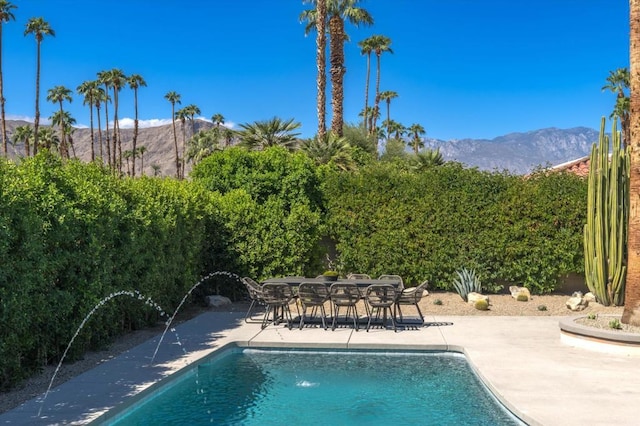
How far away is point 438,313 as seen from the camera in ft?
44.2

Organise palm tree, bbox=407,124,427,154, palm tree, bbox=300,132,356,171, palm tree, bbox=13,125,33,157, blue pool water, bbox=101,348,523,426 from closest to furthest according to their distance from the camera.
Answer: blue pool water, bbox=101,348,523,426
palm tree, bbox=300,132,356,171
palm tree, bbox=13,125,33,157
palm tree, bbox=407,124,427,154

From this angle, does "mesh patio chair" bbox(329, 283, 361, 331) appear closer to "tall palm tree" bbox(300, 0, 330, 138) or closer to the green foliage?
the green foliage

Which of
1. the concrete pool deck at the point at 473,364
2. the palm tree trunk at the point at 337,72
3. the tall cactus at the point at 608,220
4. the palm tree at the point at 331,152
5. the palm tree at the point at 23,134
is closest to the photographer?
the concrete pool deck at the point at 473,364

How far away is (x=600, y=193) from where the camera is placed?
13219mm

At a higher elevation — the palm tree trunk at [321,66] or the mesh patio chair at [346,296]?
the palm tree trunk at [321,66]

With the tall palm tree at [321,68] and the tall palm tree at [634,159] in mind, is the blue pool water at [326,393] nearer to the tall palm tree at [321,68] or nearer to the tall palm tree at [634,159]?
the tall palm tree at [634,159]

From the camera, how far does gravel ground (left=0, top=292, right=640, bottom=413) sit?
7.50 m

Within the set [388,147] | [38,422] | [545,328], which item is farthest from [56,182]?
[388,147]

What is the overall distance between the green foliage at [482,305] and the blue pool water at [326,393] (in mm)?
4327

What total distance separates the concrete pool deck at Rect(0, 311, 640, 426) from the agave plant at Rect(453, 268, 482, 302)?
79.0 inches

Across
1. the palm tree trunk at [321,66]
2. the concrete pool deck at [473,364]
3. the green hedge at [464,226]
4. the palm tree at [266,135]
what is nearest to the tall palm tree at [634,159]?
the concrete pool deck at [473,364]

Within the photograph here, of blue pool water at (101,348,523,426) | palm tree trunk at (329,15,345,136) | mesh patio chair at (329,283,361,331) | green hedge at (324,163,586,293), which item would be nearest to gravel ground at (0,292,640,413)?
green hedge at (324,163,586,293)

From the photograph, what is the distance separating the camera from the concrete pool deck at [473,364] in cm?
625

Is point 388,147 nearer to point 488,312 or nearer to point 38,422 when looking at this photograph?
point 488,312
